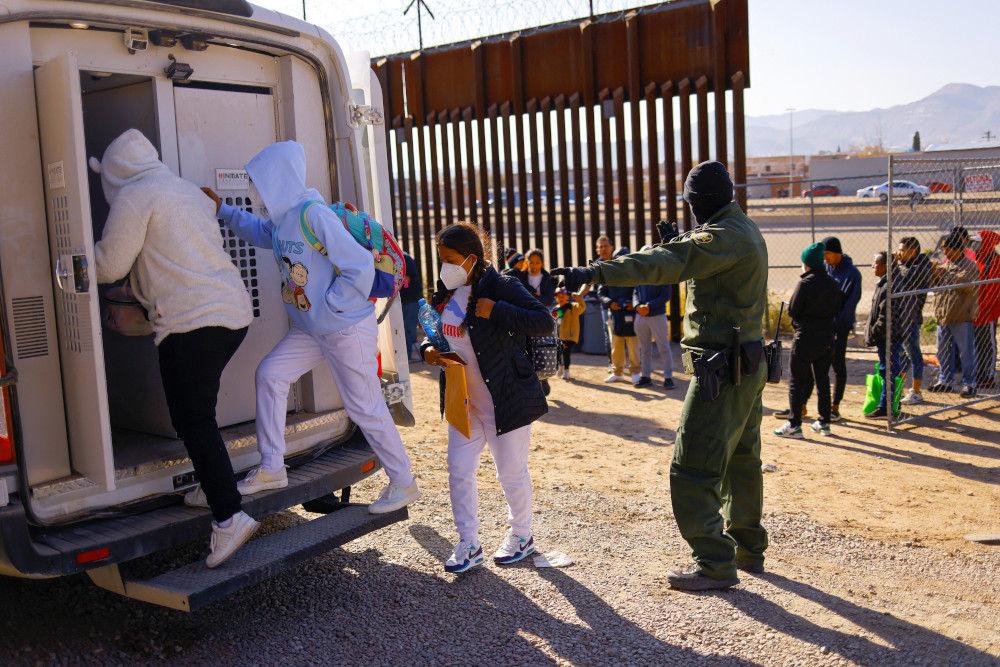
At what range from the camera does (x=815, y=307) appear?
24.6ft

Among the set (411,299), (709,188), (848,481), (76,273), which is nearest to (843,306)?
(848,481)

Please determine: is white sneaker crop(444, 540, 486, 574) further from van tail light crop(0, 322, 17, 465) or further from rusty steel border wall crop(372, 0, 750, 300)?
rusty steel border wall crop(372, 0, 750, 300)

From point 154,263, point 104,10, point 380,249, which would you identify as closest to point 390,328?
point 380,249

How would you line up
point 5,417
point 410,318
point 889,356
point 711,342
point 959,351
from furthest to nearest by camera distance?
point 410,318
point 959,351
point 889,356
point 711,342
point 5,417

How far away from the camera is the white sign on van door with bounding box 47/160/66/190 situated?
3.57m

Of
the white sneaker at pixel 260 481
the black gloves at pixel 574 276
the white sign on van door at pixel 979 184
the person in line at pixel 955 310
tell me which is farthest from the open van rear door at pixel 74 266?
the white sign on van door at pixel 979 184

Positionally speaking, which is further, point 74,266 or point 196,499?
point 196,499

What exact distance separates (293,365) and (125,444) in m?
1.10

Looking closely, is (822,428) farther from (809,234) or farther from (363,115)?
(809,234)

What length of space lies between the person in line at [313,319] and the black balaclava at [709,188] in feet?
5.52

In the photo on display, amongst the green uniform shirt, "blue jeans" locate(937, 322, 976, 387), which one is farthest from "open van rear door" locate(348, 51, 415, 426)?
"blue jeans" locate(937, 322, 976, 387)

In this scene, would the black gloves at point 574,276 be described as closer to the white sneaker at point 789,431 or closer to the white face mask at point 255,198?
the white face mask at point 255,198

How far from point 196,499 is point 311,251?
1309mm

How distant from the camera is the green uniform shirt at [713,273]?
4141mm
